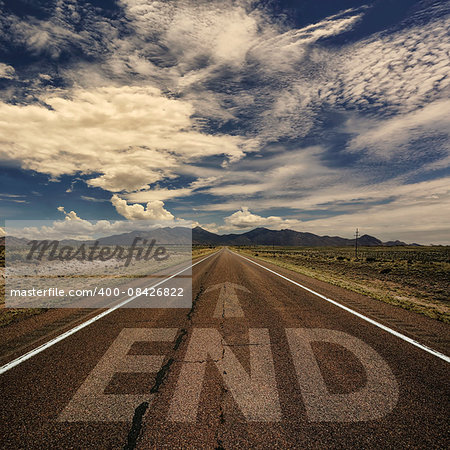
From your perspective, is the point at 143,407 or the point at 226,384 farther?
the point at 226,384

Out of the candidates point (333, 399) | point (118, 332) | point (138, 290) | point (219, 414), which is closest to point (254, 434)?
point (219, 414)

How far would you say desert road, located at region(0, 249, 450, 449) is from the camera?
8.30ft

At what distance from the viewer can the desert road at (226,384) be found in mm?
2531

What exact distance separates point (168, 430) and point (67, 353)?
273 cm

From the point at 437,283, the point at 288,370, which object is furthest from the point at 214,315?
the point at 437,283

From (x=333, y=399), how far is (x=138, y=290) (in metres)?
8.56

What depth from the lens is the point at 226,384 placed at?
11.3 ft

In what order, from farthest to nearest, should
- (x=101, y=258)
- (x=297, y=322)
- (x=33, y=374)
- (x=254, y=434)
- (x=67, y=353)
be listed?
1. (x=101, y=258)
2. (x=297, y=322)
3. (x=67, y=353)
4. (x=33, y=374)
5. (x=254, y=434)

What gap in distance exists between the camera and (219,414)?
2.83 meters

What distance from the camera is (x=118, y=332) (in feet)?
17.6

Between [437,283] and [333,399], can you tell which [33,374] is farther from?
[437,283]

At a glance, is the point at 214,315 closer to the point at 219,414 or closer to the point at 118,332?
the point at 118,332

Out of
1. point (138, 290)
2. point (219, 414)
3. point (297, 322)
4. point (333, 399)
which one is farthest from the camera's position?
point (138, 290)

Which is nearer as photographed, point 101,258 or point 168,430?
point 168,430
